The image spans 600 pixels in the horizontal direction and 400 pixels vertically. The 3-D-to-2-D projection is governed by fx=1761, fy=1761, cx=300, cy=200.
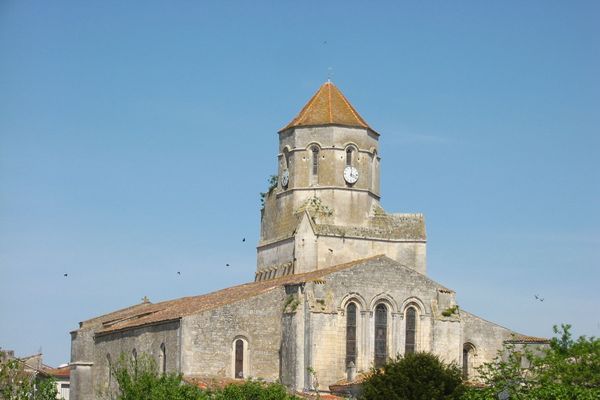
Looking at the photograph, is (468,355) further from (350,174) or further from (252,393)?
(252,393)

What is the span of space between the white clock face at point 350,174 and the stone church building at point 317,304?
51 millimetres

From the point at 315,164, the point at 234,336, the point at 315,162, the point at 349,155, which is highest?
the point at 349,155

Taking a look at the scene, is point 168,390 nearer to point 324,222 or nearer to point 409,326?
point 409,326

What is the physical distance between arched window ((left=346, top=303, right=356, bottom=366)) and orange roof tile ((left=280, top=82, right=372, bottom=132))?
44.4ft

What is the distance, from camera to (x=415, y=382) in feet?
225

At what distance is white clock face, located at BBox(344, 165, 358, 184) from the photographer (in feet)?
292

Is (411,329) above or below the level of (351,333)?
above

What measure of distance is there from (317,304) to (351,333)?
85.5 inches

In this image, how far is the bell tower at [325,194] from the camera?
87562 millimetres

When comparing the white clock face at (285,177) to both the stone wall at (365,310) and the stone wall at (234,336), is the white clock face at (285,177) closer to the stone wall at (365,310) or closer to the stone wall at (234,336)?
the stone wall at (234,336)

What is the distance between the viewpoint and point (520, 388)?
65.9m

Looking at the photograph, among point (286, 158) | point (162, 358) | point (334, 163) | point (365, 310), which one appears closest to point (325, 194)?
point (334, 163)

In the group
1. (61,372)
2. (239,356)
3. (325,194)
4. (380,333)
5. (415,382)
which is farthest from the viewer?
(61,372)

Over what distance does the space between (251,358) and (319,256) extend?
385 inches
